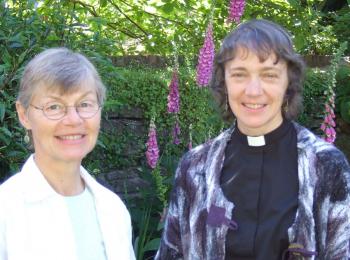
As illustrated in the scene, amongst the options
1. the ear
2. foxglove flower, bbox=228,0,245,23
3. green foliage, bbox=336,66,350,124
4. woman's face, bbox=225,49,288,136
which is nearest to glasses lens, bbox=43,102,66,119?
the ear

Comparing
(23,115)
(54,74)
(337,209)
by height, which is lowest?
(337,209)

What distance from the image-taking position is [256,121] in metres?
2.34

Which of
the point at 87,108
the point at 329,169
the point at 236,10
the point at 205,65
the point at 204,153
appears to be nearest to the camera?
the point at 87,108

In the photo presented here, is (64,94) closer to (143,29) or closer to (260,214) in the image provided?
(260,214)

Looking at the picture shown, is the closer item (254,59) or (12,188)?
(12,188)

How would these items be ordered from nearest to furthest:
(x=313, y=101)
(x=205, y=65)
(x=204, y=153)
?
(x=204, y=153), (x=205, y=65), (x=313, y=101)

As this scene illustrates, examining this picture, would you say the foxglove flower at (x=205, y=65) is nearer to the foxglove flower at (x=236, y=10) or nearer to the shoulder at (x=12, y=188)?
the foxglove flower at (x=236, y=10)

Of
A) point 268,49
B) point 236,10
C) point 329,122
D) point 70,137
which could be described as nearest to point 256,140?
point 268,49

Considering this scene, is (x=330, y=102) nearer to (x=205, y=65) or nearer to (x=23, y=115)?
(x=205, y=65)

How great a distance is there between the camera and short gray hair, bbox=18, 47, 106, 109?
2082 mm

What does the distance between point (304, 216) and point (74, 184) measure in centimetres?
87

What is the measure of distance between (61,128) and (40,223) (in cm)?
33

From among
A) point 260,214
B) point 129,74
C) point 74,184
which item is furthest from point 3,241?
point 129,74

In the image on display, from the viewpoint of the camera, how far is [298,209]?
2.29 metres
